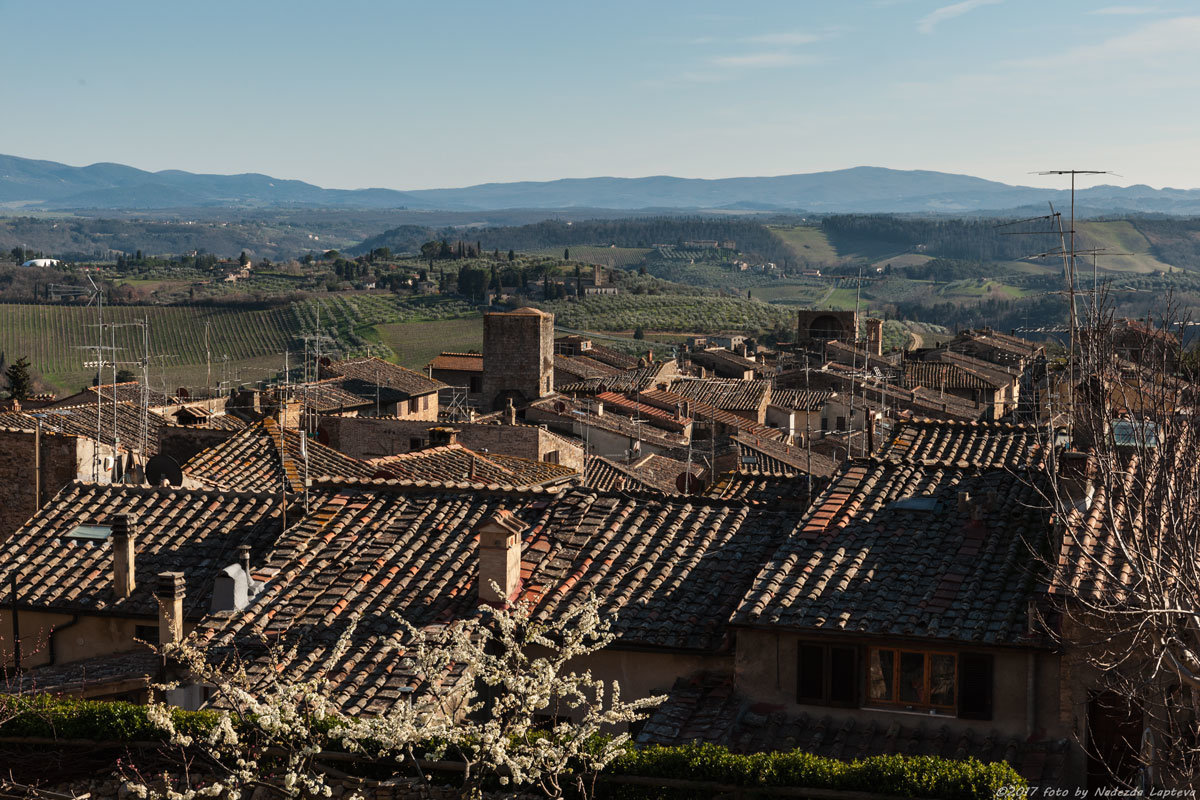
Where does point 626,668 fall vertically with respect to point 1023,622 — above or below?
below

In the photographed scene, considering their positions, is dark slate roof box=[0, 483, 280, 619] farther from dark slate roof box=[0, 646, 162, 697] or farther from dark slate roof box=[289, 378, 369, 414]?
dark slate roof box=[289, 378, 369, 414]

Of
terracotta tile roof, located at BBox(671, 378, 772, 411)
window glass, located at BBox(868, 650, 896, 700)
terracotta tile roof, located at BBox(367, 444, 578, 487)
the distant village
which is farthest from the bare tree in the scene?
terracotta tile roof, located at BBox(671, 378, 772, 411)

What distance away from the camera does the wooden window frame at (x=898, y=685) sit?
34.1ft

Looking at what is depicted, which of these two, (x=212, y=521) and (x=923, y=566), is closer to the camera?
(x=923, y=566)

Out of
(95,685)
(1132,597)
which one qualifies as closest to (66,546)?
(95,685)

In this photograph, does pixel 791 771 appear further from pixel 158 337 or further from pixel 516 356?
pixel 158 337

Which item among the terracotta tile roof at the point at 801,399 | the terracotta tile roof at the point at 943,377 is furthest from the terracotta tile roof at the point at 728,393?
the terracotta tile roof at the point at 943,377

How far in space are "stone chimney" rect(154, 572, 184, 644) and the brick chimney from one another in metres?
1.28

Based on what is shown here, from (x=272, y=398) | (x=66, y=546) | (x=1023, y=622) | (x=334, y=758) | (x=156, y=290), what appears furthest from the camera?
(x=156, y=290)

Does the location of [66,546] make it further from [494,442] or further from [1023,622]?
[494,442]

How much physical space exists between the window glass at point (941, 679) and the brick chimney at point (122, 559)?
25.4ft

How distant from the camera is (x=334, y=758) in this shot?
30.1 ft

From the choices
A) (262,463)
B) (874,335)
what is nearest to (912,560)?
(262,463)

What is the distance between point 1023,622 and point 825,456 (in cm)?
2728
